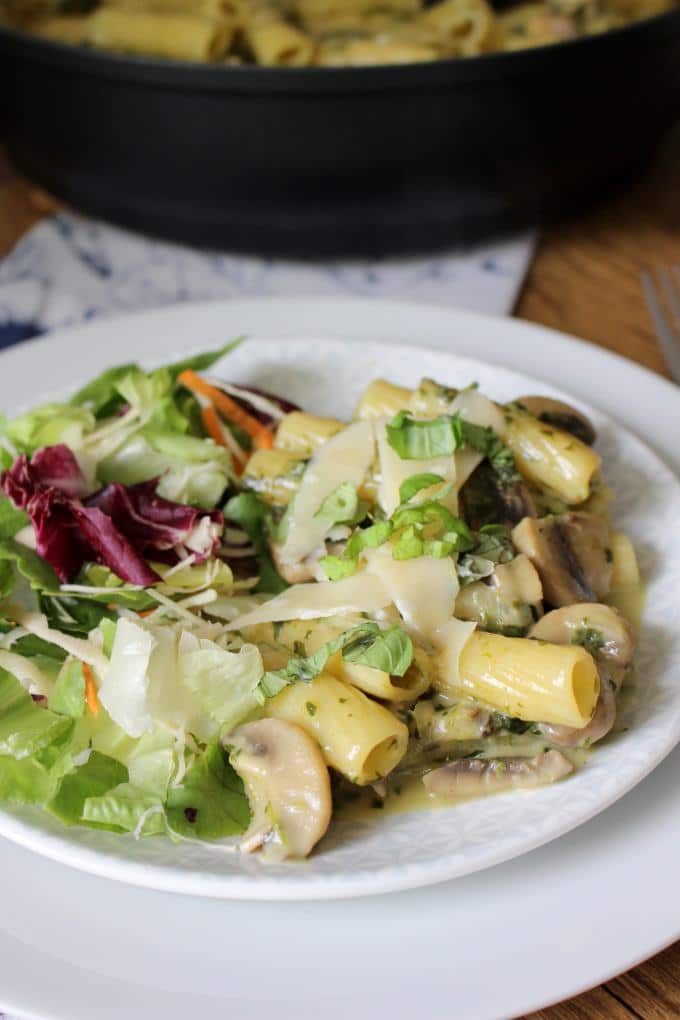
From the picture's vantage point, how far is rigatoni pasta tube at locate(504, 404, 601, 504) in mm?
1953

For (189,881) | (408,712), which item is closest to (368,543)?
(408,712)

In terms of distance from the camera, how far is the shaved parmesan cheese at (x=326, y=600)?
1.72m

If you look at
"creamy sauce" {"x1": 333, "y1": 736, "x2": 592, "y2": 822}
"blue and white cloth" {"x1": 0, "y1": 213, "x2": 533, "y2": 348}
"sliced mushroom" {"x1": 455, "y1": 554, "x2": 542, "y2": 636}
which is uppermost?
"sliced mushroom" {"x1": 455, "y1": 554, "x2": 542, "y2": 636}

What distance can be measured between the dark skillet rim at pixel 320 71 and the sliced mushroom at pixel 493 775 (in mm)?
1677

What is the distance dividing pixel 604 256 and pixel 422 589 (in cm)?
201

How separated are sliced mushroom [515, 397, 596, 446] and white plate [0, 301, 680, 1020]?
2.17 feet

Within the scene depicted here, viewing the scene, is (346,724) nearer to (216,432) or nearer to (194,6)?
(216,432)

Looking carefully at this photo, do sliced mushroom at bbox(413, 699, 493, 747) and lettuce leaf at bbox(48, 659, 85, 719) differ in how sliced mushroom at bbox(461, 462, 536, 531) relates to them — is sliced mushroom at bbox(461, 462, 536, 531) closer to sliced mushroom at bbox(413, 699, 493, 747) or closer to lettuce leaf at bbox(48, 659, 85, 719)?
sliced mushroom at bbox(413, 699, 493, 747)

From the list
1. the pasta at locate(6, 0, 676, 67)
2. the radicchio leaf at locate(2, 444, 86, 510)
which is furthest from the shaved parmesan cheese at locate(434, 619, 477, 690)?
the pasta at locate(6, 0, 676, 67)

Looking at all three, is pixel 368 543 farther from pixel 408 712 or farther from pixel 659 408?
pixel 659 408

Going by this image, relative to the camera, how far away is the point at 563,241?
3.50m

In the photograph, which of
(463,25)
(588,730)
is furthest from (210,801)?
(463,25)

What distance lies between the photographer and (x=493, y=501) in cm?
194

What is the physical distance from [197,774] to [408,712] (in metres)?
0.30
